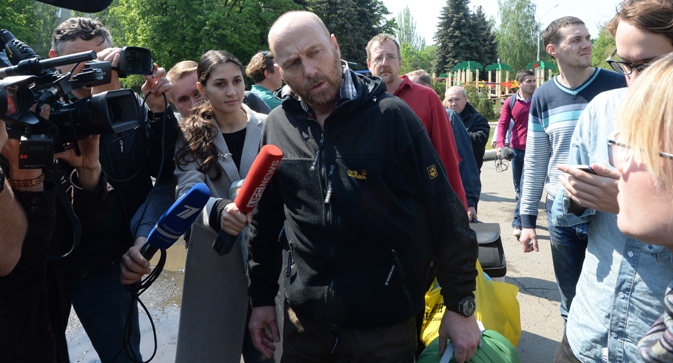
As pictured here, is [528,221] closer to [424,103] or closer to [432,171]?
[424,103]

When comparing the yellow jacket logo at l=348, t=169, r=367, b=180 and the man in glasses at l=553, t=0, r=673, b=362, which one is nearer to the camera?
the man in glasses at l=553, t=0, r=673, b=362

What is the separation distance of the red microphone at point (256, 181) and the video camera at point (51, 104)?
0.48m

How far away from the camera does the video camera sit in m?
1.75

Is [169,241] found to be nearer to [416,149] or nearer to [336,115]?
[336,115]

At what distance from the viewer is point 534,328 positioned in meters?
4.78

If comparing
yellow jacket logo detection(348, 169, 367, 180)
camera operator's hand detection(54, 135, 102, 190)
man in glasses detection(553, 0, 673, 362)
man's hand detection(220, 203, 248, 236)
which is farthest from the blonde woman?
camera operator's hand detection(54, 135, 102, 190)

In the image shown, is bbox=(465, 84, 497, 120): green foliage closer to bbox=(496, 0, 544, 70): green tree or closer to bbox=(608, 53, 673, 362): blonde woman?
bbox=(608, 53, 673, 362): blonde woman

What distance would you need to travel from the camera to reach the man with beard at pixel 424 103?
3.63 metres

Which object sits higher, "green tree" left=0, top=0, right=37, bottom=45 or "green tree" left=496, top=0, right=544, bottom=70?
"green tree" left=0, top=0, right=37, bottom=45

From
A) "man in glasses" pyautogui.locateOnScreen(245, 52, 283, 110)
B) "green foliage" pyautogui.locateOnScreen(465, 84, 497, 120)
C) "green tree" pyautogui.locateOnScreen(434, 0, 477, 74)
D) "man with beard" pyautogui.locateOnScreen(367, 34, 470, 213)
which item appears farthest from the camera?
"green tree" pyautogui.locateOnScreen(434, 0, 477, 74)

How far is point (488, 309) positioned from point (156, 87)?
2172 mm

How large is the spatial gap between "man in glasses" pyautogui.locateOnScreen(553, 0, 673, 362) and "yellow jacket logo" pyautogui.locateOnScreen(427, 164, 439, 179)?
45cm

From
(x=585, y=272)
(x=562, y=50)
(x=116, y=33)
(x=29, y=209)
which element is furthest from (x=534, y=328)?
(x=116, y=33)

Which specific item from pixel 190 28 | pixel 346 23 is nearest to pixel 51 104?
pixel 190 28
